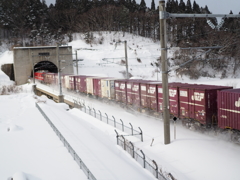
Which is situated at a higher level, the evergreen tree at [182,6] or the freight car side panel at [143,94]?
the evergreen tree at [182,6]

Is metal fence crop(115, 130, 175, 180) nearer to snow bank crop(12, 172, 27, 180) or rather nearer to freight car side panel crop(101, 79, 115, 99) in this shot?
snow bank crop(12, 172, 27, 180)

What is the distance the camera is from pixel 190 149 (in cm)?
1290

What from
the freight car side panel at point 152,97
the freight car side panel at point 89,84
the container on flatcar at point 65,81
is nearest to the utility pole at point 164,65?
the freight car side panel at point 152,97

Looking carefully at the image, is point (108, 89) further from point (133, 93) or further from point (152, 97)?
point (152, 97)

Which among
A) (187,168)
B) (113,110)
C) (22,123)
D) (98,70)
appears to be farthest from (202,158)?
(98,70)

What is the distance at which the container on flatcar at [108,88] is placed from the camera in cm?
2727

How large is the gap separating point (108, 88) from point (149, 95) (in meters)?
8.04

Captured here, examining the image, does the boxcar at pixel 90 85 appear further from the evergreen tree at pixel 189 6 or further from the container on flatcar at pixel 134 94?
the evergreen tree at pixel 189 6

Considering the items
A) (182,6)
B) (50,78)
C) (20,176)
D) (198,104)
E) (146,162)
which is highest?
(182,6)

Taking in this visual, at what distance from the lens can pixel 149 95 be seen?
810 inches

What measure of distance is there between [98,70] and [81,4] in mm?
57302

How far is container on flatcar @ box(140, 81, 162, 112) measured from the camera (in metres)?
19.7

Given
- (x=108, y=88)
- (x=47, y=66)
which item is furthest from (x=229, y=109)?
(x=47, y=66)

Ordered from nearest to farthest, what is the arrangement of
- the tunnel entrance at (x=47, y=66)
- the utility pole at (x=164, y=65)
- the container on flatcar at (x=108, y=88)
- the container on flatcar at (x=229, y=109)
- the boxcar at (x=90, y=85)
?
the container on flatcar at (x=229, y=109) < the utility pole at (x=164, y=65) < the container on flatcar at (x=108, y=88) < the boxcar at (x=90, y=85) < the tunnel entrance at (x=47, y=66)
